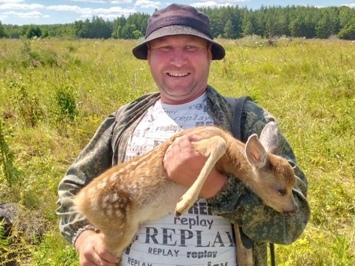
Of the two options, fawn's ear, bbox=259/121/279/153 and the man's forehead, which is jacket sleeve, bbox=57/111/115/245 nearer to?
the man's forehead

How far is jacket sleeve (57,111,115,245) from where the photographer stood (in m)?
2.74

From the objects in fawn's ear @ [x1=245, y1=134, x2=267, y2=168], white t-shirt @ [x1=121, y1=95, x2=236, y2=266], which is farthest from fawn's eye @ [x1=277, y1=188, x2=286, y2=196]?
white t-shirt @ [x1=121, y1=95, x2=236, y2=266]

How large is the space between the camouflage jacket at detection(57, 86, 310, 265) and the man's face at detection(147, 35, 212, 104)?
120mm

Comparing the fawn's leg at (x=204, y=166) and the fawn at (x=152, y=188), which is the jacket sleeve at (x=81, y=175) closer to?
the fawn at (x=152, y=188)

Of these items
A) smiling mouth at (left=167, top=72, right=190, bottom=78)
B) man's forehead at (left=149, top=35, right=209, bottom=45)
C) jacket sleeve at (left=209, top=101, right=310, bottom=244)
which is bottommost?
jacket sleeve at (left=209, top=101, right=310, bottom=244)

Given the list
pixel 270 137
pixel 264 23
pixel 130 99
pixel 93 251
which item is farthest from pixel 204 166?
pixel 264 23

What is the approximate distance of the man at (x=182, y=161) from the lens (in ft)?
7.52

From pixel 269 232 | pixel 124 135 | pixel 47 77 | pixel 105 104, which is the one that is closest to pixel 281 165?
pixel 269 232

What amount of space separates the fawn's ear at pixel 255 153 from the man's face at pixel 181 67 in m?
0.51

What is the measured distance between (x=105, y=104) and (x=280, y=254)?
5263 mm

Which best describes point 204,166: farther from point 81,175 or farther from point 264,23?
point 264,23

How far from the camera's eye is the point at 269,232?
7.46ft

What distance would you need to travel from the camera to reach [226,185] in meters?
2.31

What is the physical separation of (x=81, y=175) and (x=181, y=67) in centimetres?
90
